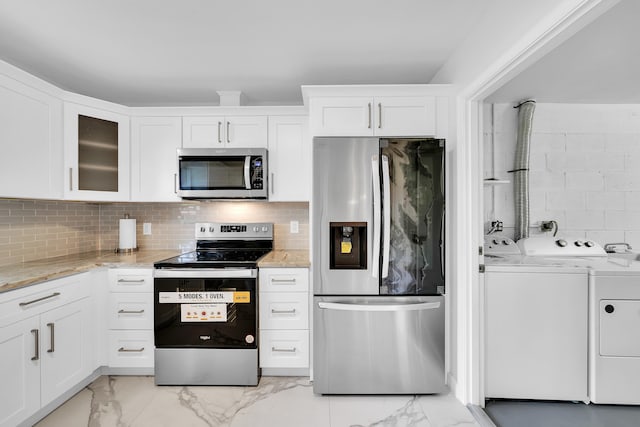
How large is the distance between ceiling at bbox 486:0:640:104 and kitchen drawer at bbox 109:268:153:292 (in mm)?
3047

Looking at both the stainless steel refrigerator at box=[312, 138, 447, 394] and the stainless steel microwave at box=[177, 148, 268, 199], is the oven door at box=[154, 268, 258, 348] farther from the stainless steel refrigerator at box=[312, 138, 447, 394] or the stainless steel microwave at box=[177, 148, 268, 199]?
the stainless steel microwave at box=[177, 148, 268, 199]

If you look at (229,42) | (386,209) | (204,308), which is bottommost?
(204,308)

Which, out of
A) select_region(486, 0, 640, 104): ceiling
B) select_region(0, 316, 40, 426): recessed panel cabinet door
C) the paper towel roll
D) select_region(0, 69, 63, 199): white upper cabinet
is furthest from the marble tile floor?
select_region(486, 0, 640, 104): ceiling

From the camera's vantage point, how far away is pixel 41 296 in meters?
1.91

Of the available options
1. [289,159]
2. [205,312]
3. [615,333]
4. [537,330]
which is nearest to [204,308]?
[205,312]

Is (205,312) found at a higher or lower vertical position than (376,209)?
lower

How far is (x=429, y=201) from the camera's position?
214 centimetres

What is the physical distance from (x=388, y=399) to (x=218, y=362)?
4.02ft

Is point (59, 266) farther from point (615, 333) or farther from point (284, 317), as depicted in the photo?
point (615, 333)

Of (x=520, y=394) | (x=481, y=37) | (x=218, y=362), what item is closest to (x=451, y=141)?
(x=481, y=37)

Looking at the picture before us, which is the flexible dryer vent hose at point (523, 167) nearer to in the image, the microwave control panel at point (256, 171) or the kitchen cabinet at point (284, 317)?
the kitchen cabinet at point (284, 317)

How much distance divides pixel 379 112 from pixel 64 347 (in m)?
2.64

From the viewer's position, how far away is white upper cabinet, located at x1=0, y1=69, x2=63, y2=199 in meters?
1.95

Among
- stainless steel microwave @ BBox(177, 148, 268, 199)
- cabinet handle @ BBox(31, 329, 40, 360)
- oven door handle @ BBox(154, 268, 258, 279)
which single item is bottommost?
cabinet handle @ BBox(31, 329, 40, 360)
